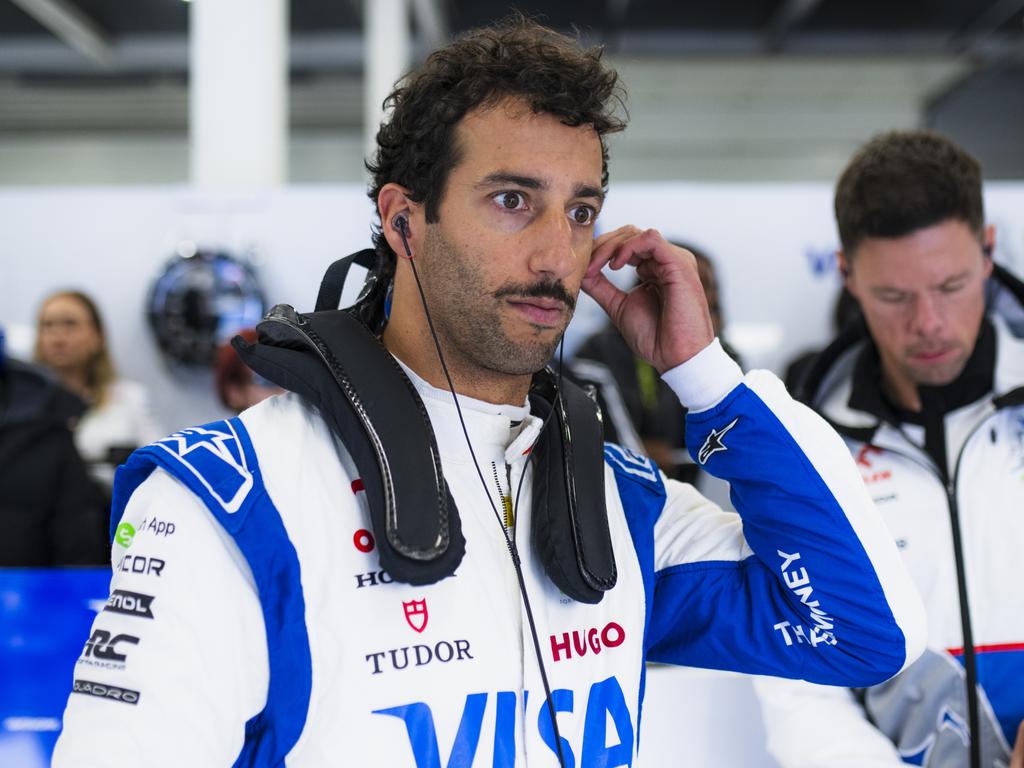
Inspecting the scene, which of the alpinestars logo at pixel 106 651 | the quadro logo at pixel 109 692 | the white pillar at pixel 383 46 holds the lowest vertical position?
the quadro logo at pixel 109 692

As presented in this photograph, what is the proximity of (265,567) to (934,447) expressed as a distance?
51.7 inches

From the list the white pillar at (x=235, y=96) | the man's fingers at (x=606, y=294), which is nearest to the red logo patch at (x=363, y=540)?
the man's fingers at (x=606, y=294)

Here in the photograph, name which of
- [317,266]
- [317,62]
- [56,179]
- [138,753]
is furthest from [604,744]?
[56,179]

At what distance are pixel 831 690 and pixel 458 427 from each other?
93 cm

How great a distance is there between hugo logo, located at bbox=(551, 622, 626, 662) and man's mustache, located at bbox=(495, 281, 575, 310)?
43 centimetres

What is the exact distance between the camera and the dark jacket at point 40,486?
9.48ft

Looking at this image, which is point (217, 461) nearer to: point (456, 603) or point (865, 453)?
point (456, 603)

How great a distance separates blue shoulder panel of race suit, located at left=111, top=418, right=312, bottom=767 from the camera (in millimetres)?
1127

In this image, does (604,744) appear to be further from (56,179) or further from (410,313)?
(56,179)

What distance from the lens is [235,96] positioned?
5.29 meters

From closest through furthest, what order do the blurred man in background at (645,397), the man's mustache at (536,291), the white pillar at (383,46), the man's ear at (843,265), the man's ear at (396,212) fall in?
the man's mustache at (536,291), the man's ear at (396,212), the man's ear at (843,265), the blurred man in background at (645,397), the white pillar at (383,46)

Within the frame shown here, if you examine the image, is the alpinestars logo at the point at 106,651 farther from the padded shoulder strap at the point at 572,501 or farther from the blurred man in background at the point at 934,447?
the blurred man in background at the point at 934,447

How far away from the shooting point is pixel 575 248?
56.6 inches

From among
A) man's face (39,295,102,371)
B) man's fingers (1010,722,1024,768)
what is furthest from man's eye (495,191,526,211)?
man's face (39,295,102,371)
